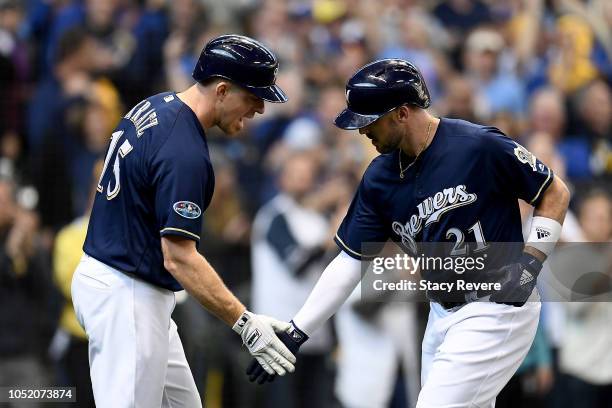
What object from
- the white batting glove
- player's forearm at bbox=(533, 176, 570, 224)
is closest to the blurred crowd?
the white batting glove

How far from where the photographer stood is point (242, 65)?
4918mm

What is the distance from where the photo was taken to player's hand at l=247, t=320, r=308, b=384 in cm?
507

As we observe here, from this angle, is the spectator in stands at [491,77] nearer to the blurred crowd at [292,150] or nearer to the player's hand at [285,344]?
the blurred crowd at [292,150]

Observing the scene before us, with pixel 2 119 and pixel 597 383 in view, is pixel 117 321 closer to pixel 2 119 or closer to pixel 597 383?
pixel 597 383

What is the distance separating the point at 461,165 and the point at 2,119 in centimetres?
531

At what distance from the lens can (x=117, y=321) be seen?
190 inches

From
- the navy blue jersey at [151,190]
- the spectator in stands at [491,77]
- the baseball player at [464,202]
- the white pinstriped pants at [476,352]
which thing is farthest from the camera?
the spectator in stands at [491,77]

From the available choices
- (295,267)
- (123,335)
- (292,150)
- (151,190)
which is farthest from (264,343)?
(292,150)

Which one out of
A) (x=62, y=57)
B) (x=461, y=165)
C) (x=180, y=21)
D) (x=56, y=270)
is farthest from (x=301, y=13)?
(x=461, y=165)

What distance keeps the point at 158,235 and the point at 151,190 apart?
0.21 m

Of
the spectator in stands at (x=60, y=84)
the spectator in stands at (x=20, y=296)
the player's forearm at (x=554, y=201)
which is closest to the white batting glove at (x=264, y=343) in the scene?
the player's forearm at (x=554, y=201)

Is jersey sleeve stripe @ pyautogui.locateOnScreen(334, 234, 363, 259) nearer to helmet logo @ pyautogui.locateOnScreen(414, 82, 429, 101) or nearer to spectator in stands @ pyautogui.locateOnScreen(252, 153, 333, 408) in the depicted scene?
helmet logo @ pyautogui.locateOnScreen(414, 82, 429, 101)

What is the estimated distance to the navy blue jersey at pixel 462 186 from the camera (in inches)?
194

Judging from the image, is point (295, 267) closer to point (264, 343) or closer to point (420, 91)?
point (264, 343)
